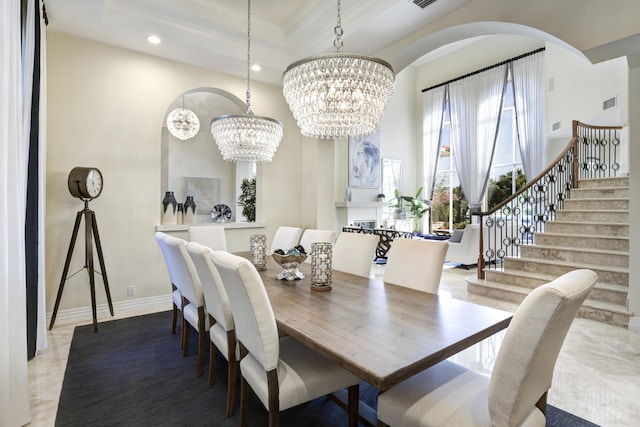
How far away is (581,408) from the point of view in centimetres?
207

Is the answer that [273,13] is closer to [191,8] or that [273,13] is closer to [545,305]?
[191,8]

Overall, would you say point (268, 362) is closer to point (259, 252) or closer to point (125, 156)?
point (259, 252)

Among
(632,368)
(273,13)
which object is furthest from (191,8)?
(632,368)

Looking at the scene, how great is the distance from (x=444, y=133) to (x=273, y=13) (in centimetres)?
689

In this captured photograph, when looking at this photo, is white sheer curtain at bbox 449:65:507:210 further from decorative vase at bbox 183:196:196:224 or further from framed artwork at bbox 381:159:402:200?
decorative vase at bbox 183:196:196:224

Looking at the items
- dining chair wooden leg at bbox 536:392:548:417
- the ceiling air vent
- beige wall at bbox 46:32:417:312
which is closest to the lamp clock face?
beige wall at bbox 46:32:417:312

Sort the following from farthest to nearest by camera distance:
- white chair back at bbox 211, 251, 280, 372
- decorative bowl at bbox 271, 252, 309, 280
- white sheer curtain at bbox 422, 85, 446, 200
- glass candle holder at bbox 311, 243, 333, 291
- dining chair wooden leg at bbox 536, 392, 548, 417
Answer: white sheer curtain at bbox 422, 85, 446, 200 → decorative bowl at bbox 271, 252, 309, 280 → glass candle holder at bbox 311, 243, 333, 291 → white chair back at bbox 211, 251, 280, 372 → dining chair wooden leg at bbox 536, 392, 548, 417

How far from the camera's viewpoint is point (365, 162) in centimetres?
851

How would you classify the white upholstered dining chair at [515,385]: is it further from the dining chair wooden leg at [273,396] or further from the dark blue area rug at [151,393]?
the dark blue area rug at [151,393]

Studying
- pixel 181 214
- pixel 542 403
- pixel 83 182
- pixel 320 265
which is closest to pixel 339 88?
pixel 320 265

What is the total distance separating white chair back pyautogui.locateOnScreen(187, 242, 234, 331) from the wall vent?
761cm

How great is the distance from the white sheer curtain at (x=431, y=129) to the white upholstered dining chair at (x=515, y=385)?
8.84 m

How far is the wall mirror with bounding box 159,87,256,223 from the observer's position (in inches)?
280

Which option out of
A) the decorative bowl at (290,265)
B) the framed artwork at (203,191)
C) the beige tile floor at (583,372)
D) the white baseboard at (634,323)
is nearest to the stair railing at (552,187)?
the white baseboard at (634,323)
